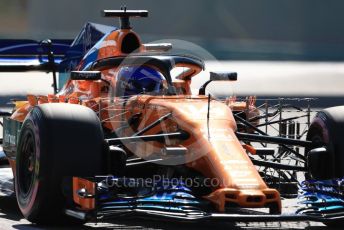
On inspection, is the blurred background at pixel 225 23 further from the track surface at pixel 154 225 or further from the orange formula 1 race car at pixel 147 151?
the track surface at pixel 154 225

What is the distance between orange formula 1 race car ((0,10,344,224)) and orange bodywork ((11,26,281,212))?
0.03 ft

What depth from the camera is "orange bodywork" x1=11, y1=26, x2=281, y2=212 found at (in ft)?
28.1

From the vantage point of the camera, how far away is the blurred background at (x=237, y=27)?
92.5ft

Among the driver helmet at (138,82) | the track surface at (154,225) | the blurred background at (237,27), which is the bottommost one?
the track surface at (154,225)

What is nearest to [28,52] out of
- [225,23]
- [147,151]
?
[147,151]

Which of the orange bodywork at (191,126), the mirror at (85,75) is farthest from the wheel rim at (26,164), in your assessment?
the mirror at (85,75)

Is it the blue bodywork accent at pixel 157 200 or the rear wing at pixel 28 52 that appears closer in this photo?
the blue bodywork accent at pixel 157 200

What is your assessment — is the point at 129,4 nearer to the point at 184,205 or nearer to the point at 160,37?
the point at 160,37

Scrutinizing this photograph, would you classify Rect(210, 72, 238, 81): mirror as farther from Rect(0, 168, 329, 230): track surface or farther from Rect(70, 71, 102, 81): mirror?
Rect(0, 168, 329, 230): track surface

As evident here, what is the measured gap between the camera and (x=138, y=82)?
35.6 feet

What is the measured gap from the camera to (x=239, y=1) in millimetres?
31281

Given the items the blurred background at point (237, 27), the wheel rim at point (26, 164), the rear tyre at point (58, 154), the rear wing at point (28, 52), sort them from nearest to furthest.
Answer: the rear tyre at point (58, 154) < the wheel rim at point (26, 164) < the rear wing at point (28, 52) < the blurred background at point (237, 27)

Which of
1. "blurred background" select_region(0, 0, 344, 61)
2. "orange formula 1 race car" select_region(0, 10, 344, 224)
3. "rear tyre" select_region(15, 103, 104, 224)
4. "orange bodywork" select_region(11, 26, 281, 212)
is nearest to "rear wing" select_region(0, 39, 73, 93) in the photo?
"orange bodywork" select_region(11, 26, 281, 212)

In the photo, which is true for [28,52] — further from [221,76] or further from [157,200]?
[157,200]
